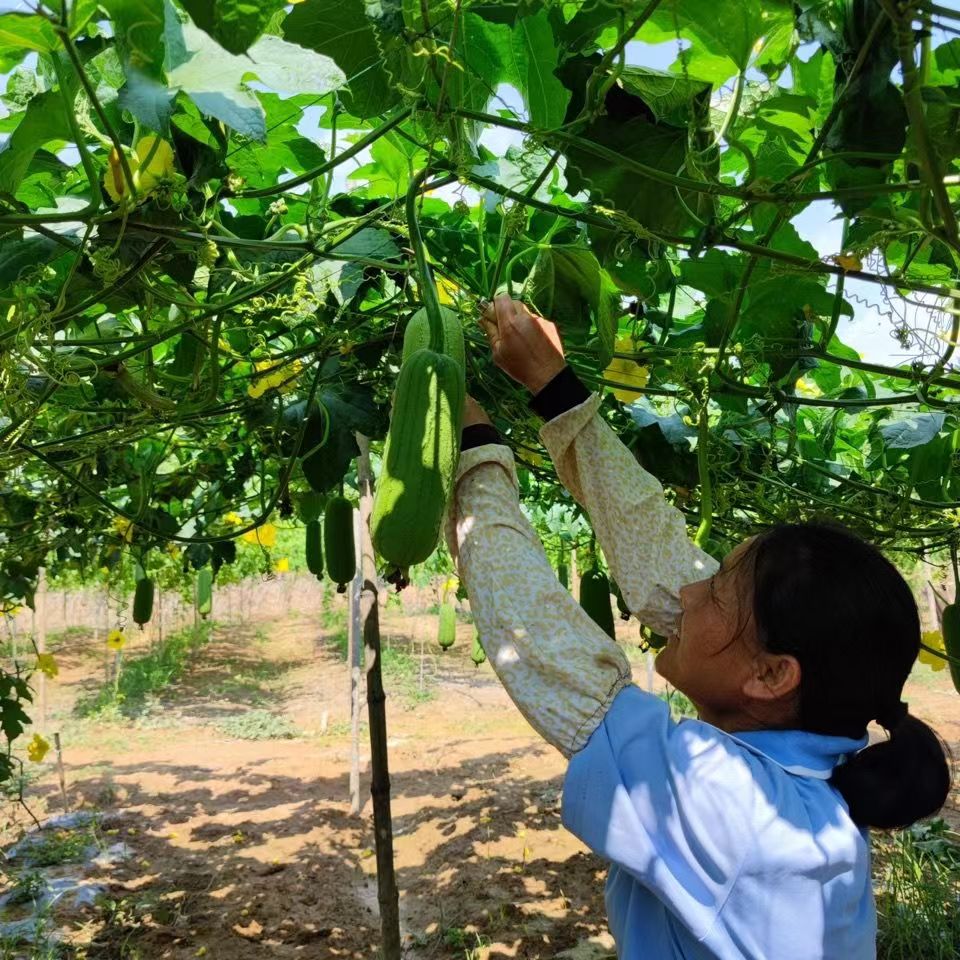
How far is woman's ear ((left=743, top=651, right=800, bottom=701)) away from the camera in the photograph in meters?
1.22

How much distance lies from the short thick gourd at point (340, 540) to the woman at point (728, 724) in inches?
47.4

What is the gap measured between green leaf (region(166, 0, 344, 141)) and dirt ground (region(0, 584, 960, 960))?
3999 millimetres

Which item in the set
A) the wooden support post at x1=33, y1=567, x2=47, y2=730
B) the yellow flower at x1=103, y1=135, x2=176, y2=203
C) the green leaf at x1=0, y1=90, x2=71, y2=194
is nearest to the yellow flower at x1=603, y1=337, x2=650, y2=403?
the yellow flower at x1=103, y1=135, x2=176, y2=203

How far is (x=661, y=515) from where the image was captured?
164 cm

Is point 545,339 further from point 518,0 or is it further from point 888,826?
point 888,826

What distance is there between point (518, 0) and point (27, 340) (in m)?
0.91

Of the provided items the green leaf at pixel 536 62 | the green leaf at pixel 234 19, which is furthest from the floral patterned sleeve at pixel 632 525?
the green leaf at pixel 234 19

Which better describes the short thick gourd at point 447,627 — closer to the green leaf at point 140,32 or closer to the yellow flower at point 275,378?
the yellow flower at point 275,378

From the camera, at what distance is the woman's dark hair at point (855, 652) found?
1.21m

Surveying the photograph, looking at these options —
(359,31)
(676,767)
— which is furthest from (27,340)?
(676,767)

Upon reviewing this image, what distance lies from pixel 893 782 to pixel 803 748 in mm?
121

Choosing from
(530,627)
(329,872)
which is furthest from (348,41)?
(329,872)

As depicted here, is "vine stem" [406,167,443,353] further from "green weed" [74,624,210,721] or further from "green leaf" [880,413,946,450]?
"green weed" [74,624,210,721]

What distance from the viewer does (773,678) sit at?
1248 mm
